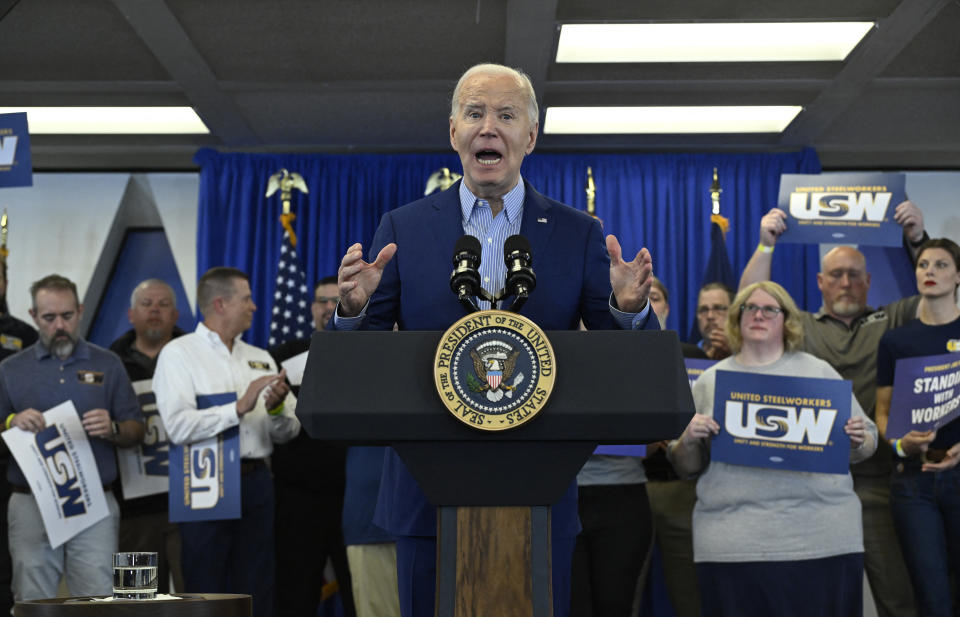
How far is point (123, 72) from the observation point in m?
5.54

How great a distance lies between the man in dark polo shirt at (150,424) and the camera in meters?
4.56

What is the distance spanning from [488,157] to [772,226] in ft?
9.51

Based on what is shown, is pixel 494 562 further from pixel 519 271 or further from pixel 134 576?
pixel 134 576

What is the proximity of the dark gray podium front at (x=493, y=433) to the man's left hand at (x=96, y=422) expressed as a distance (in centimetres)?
310

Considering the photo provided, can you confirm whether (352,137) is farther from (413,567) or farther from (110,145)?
(413,567)

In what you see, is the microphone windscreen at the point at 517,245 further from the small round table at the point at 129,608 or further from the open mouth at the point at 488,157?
the small round table at the point at 129,608

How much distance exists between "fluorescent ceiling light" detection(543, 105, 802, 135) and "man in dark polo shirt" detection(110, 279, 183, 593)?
2652 mm

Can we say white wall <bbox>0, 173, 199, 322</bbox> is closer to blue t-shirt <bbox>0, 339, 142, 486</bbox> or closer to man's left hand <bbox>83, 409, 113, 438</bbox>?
blue t-shirt <bbox>0, 339, 142, 486</bbox>

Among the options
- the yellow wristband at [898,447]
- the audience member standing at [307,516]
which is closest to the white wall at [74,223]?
the audience member standing at [307,516]

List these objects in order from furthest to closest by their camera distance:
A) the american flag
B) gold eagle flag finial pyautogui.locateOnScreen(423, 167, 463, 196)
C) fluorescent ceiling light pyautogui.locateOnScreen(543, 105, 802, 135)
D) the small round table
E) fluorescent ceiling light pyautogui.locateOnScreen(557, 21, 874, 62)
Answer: gold eagle flag finial pyautogui.locateOnScreen(423, 167, 463, 196), fluorescent ceiling light pyautogui.locateOnScreen(543, 105, 802, 135), the american flag, fluorescent ceiling light pyautogui.locateOnScreen(557, 21, 874, 62), the small round table

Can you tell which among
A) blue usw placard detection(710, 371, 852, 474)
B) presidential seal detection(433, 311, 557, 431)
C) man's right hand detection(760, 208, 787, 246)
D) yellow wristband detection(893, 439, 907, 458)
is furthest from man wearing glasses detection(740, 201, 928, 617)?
presidential seal detection(433, 311, 557, 431)

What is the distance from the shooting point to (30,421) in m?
4.01

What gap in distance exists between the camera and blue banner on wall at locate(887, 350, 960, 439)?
379 cm

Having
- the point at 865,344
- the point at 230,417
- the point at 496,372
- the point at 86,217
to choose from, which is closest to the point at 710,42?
the point at 865,344
